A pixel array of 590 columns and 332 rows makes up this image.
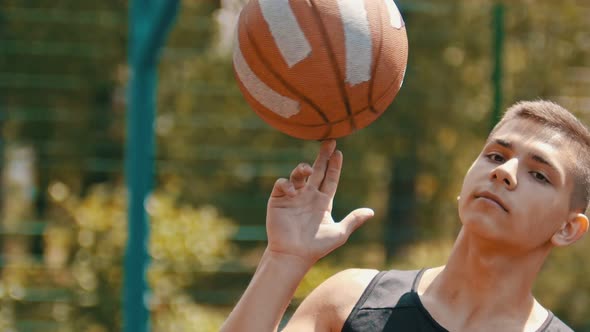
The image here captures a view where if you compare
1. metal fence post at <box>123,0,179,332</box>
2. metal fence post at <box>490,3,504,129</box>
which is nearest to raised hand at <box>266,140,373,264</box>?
metal fence post at <box>123,0,179,332</box>

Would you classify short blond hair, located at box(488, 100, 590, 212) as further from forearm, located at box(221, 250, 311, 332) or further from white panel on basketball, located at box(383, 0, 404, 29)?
forearm, located at box(221, 250, 311, 332)

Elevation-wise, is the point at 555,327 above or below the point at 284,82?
below

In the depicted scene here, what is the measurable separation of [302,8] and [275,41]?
99 mm

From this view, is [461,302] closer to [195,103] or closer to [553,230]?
[553,230]

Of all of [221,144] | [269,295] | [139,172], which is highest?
[269,295]

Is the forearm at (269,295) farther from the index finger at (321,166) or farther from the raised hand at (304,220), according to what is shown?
the index finger at (321,166)

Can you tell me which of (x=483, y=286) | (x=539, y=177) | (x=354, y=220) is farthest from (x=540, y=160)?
(x=354, y=220)

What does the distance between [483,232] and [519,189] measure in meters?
0.13

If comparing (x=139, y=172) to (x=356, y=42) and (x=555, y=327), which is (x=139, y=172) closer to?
(x=356, y=42)

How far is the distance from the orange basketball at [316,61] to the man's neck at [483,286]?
0.42 m

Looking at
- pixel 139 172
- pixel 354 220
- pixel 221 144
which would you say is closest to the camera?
pixel 354 220

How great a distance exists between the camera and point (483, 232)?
205 centimetres

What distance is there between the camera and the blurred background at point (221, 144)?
5691 millimetres

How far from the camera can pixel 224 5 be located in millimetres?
7086
